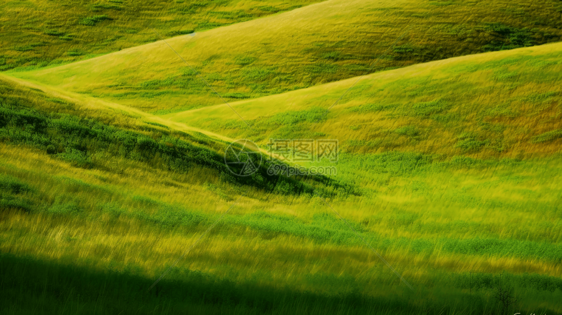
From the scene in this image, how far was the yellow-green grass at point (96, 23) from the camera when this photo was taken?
7825cm

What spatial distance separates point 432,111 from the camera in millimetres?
32875

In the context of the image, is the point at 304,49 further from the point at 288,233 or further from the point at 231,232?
the point at 231,232

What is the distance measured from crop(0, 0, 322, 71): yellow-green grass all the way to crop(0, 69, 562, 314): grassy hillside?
69.0 metres

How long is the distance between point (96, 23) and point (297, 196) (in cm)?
9100

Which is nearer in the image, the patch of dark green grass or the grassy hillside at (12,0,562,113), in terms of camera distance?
the patch of dark green grass

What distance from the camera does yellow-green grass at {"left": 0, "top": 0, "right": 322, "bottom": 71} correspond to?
78.2 metres

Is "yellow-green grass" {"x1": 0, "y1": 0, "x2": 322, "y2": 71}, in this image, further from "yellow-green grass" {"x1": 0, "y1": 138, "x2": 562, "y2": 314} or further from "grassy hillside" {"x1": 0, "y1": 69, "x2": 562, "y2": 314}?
"yellow-green grass" {"x1": 0, "y1": 138, "x2": 562, "y2": 314}

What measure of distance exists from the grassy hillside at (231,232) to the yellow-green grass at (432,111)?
195 inches

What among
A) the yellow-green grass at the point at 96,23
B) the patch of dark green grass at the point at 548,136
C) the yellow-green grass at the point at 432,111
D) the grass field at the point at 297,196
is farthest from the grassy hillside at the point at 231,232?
the yellow-green grass at the point at 96,23

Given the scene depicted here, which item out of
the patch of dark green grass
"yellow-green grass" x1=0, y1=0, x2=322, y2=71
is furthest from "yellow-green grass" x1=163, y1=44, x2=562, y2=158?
"yellow-green grass" x1=0, y1=0, x2=322, y2=71

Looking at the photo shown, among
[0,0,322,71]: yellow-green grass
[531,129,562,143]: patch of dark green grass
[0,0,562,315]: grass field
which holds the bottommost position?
[531,129,562,143]: patch of dark green grass

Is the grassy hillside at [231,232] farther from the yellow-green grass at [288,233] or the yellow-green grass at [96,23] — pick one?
the yellow-green grass at [96,23]

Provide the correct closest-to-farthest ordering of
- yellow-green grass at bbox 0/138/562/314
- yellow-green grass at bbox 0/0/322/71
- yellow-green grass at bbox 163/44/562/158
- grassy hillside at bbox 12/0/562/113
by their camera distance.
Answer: yellow-green grass at bbox 0/138/562/314 → yellow-green grass at bbox 163/44/562/158 → grassy hillside at bbox 12/0/562/113 → yellow-green grass at bbox 0/0/322/71

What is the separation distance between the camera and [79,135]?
16562 mm
